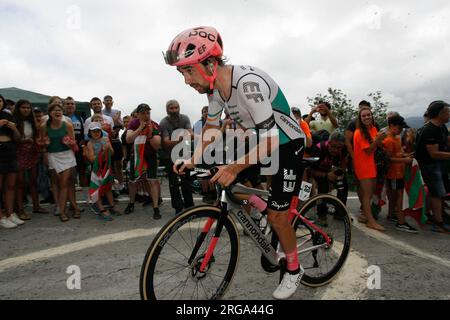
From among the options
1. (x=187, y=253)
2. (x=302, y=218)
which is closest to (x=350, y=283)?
(x=302, y=218)

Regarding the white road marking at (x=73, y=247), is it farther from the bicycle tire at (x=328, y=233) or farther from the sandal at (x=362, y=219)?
the sandal at (x=362, y=219)

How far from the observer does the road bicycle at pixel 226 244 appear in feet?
7.45

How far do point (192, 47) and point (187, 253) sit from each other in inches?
76.4

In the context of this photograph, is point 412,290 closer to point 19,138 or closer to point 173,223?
point 173,223

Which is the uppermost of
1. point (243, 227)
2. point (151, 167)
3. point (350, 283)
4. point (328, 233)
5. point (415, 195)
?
point (151, 167)

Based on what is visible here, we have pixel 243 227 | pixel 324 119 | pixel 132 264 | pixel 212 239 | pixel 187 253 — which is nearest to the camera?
pixel 212 239

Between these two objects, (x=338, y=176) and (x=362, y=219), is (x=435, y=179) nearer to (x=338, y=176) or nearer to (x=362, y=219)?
(x=362, y=219)

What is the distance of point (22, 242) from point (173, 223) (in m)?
3.55

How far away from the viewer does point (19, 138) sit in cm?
518

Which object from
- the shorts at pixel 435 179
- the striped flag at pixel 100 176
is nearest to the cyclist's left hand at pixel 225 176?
the striped flag at pixel 100 176

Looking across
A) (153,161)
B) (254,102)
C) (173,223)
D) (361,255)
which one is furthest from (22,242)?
(361,255)

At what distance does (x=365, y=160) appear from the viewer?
500cm

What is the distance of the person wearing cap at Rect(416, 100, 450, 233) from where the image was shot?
16.1 feet

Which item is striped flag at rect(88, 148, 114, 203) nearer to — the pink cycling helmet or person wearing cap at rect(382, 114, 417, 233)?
the pink cycling helmet
